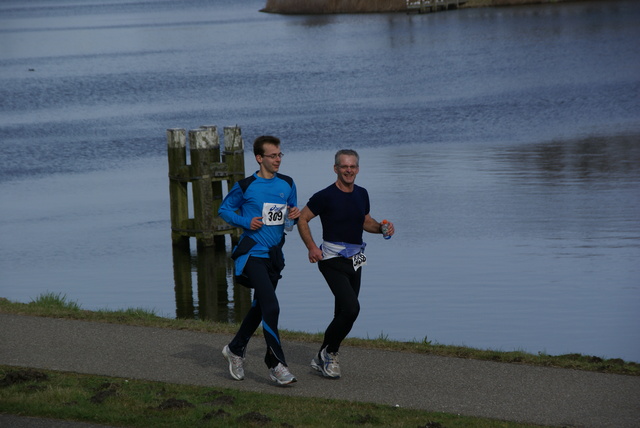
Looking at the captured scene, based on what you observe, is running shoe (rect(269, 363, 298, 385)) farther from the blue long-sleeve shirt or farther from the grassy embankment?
the blue long-sleeve shirt

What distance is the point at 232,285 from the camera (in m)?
17.0

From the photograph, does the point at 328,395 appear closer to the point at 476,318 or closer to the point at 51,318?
the point at 51,318

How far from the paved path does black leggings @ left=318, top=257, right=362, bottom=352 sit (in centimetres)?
36

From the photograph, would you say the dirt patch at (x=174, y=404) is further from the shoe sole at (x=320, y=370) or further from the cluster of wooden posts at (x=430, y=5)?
the cluster of wooden posts at (x=430, y=5)

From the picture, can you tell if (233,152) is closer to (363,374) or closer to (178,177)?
(178,177)

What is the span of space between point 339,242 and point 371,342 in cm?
155

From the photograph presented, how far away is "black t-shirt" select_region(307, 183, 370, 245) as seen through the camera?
902 cm

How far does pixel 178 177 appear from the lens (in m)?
18.3

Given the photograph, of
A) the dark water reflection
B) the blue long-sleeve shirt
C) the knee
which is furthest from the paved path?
the dark water reflection

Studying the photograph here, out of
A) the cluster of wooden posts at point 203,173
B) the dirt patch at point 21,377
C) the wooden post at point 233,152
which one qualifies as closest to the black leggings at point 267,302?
the dirt patch at point 21,377

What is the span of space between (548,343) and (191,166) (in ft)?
23.5

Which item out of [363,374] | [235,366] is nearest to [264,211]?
[235,366]

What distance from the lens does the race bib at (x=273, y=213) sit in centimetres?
895

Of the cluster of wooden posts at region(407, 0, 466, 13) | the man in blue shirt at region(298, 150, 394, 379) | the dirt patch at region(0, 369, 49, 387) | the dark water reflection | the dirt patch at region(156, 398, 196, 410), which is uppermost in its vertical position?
the cluster of wooden posts at region(407, 0, 466, 13)
